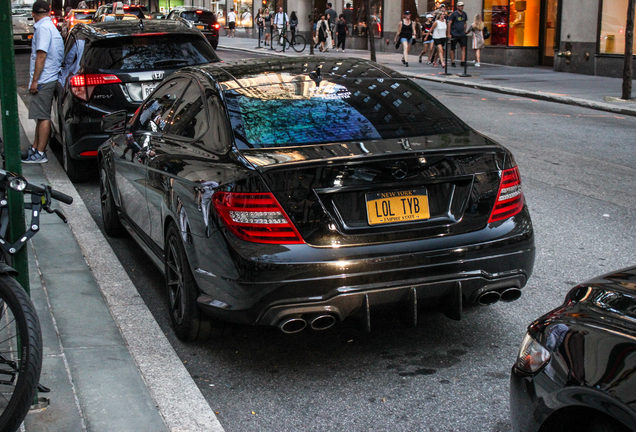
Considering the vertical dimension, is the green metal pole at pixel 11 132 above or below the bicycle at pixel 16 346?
above

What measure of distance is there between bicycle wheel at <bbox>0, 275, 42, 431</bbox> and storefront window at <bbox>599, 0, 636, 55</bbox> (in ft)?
71.4

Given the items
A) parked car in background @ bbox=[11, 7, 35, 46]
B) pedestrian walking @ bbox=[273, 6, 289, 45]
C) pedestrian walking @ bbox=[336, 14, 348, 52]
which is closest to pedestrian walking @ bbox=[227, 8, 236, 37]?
pedestrian walking @ bbox=[273, 6, 289, 45]

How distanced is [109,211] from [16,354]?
12.4ft

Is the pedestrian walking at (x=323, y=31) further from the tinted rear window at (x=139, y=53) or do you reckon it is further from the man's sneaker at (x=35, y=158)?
the tinted rear window at (x=139, y=53)

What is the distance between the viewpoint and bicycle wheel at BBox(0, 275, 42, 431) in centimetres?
324

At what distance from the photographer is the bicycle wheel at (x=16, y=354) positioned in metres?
3.24

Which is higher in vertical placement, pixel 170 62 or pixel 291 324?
pixel 170 62

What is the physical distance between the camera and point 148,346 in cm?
468

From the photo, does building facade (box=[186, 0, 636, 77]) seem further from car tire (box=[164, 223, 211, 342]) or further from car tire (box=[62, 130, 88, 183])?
car tire (box=[164, 223, 211, 342])

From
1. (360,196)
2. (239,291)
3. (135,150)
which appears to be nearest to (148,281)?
(135,150)

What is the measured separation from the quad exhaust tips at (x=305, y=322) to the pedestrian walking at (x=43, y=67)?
287 inches

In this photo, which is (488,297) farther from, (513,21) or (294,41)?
(294,41)

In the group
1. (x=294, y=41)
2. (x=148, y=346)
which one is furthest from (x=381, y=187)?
(x=294, y=41)

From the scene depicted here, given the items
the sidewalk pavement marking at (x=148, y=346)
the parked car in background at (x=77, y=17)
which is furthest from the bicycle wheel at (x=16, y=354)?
the parked car in background at (x=77, y=17)
